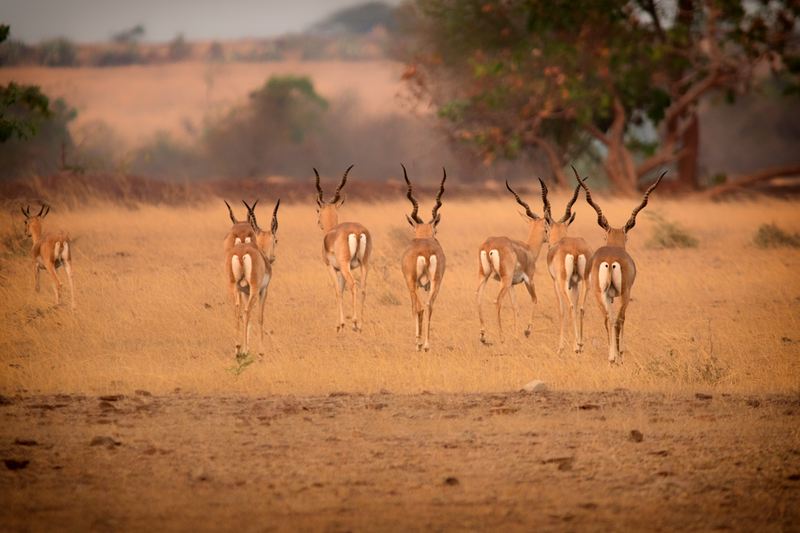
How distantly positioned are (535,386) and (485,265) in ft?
9.26

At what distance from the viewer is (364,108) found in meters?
81.2

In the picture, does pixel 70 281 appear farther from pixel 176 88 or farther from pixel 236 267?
pixel 176 88

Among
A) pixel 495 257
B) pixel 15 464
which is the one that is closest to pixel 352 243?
pixel 495 257

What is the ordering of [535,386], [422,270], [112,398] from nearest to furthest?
[112,398]
[535,386]
[422,270]

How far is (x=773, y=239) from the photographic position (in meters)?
20.7

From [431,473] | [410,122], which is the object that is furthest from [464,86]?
[410,122]

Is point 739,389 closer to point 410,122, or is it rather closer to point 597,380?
point 597,380

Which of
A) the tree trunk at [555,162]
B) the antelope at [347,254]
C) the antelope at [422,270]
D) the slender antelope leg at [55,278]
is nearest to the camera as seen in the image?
the antelope at [422,270]

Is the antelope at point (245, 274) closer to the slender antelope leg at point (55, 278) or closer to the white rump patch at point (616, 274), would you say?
the white rump patch at point (616, 274)

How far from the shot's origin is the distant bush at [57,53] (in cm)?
8625

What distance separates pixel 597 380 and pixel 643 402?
0.92 m

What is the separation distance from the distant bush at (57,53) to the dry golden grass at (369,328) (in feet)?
223

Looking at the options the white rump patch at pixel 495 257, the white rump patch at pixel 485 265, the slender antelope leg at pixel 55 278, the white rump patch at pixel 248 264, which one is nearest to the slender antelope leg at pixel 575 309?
the white rump patch at pixel 495 257

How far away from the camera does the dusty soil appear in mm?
6531
